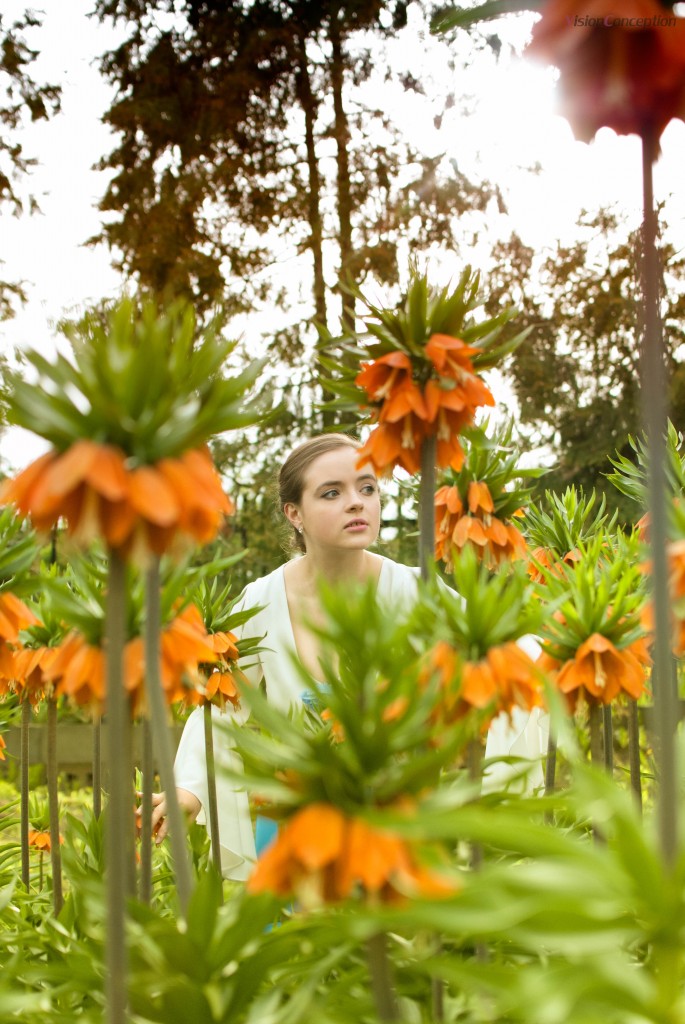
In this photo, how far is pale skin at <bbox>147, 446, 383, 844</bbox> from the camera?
96.8 inches

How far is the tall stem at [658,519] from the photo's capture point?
71cm

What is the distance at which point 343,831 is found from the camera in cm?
65

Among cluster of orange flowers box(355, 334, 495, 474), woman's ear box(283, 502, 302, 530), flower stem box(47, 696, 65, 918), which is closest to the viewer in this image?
cluster of orange flowers box(355, 334, 495, 474)

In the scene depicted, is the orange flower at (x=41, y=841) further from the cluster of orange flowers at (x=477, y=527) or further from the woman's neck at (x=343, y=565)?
the cluster of orange flowers at (x=477, y=527)

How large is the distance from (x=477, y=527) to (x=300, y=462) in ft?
3.49

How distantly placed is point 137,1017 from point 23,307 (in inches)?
228

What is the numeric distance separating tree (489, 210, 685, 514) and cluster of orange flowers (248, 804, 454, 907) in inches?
223

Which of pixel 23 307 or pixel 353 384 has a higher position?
pixel 23 307

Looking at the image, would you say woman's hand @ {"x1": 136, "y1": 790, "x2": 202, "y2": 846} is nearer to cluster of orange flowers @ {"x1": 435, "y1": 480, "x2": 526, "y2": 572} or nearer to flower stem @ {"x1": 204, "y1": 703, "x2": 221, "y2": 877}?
flower stem @ {"x1": 204, "y1": 703, "x2": 221, "y2": 877}

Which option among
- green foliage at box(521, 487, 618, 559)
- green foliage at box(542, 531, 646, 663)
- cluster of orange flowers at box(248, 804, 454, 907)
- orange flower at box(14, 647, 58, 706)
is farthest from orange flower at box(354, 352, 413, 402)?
green foliage at box(521, 487, 618, 559)

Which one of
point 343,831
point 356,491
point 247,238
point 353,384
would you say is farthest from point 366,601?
point 247,238

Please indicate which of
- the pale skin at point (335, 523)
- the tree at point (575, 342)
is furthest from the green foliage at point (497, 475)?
the tree at point (575, 342)

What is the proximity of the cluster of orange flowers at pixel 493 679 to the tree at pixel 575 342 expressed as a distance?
17.6 ft

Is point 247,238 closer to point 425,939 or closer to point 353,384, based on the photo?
point 353,384
